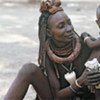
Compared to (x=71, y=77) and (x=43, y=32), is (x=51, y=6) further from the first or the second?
(x=71, y=77)

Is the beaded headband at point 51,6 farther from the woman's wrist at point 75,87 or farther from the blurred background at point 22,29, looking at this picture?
the blurred background at point 22,29

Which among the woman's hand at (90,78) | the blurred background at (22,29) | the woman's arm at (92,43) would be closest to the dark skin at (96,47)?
the woman's arm at (92,43)

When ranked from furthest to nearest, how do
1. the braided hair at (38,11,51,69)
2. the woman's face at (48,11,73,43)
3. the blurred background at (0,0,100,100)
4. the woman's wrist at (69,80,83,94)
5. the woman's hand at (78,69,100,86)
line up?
the blurred background at (0,0,100,100) < the braided hair at (38,11,51,69) < the woman's face at (48,11,73,43) < the woman's wrist at (69,80,83,94) < the woman's hand at (78,69,100,86)

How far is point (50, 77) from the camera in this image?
4242 mm

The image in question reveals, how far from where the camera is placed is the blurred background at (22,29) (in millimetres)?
7355

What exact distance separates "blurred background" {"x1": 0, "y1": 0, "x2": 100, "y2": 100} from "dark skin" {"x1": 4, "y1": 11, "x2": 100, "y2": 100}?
4.54 feet

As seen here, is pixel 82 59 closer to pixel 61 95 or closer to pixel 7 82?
pixel 61 95

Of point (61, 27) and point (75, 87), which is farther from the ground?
point (61, 27)

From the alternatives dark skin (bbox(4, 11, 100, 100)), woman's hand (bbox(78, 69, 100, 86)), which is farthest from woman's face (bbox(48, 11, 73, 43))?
woman's hand (bbox(78, 69, 100, 86))

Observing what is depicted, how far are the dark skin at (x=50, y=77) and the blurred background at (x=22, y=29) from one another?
4.54ft

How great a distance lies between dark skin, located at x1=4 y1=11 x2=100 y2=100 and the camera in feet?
13.6

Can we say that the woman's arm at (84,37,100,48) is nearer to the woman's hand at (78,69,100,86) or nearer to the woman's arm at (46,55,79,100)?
the woman's hand at (78,69,100,86)

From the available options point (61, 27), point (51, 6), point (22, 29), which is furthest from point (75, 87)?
point (22, 29)

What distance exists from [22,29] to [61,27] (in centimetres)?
686
